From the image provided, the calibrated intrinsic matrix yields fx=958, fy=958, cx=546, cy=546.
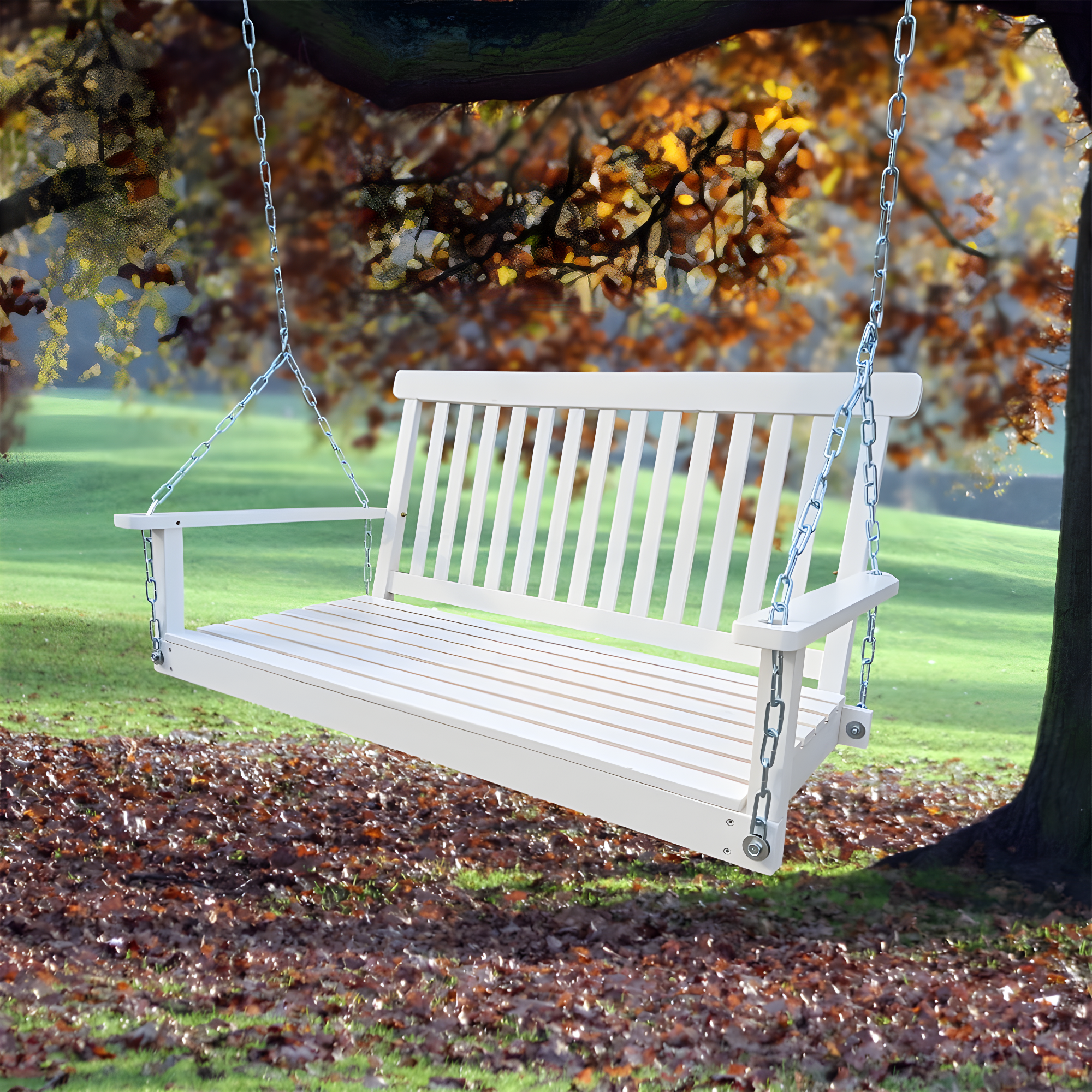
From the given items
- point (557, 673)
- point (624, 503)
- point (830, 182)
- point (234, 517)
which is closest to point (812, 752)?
point (557, 673)

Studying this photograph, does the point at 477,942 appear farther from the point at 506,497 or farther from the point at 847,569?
the point at 847,569

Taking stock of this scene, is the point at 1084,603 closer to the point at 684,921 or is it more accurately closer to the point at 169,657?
the point at 684,921

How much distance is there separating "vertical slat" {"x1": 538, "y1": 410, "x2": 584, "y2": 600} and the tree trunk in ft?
6.00

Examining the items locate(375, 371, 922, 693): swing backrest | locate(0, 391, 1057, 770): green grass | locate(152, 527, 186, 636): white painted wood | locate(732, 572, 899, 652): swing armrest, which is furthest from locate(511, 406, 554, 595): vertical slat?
locate(0, 391, 1057, 770): green grass

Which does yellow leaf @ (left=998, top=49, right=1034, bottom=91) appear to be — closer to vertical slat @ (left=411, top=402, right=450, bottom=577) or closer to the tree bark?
the tree bark

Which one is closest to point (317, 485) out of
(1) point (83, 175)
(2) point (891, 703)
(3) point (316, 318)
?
(3) point (316, 318)

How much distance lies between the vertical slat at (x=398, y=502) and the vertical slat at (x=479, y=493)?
26 centimetres

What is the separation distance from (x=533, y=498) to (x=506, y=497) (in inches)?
5.1

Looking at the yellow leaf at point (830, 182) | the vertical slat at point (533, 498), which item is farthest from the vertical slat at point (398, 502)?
the yellow leaf at point (830, 182)

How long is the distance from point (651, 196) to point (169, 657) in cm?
334

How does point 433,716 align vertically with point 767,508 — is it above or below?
below

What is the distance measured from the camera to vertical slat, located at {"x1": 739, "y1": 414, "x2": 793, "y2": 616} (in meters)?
2.56

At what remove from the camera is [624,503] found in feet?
9.42

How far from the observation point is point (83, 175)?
4625 millimetres
